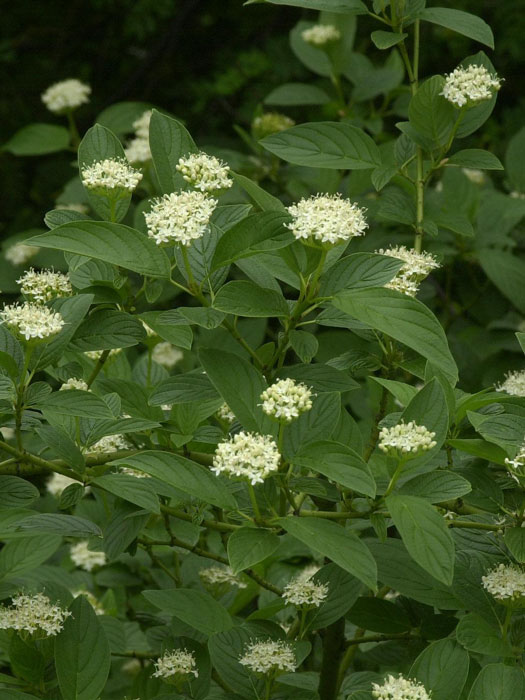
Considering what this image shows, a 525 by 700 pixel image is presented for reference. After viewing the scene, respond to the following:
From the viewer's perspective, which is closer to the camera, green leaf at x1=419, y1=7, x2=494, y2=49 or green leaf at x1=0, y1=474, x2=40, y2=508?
green leaf at x1=0, y1=474, x2=40, y2=508

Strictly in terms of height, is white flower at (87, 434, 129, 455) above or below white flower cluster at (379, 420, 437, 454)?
below

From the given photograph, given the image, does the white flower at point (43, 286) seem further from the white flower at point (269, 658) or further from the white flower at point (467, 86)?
the white flower at point (467, 86)

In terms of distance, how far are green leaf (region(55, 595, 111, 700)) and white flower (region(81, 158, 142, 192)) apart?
1.69 ft

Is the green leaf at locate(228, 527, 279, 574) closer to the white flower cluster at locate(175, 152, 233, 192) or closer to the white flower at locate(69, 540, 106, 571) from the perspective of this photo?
the white flower cluster at locate(175, 152, 233, 192)

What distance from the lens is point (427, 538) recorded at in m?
0.96

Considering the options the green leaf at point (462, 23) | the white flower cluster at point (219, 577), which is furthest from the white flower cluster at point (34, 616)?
the green leaf at point (462, 23)

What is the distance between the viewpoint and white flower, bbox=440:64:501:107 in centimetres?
143

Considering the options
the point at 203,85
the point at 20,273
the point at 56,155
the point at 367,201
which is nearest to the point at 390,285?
the point at 367,201

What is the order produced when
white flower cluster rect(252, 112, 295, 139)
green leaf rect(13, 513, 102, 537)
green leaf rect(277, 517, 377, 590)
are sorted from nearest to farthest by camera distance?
green leaf rect(277, 517, 377, 590) → green leaf rect(13, 513, 102, 537) → white flower cluster rect(252, 112, 295, 139)

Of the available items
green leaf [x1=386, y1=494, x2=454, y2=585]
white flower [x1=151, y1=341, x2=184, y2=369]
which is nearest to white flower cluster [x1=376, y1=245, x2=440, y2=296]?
green leaf [x1=386, y1=494, x2=454, y2=585]

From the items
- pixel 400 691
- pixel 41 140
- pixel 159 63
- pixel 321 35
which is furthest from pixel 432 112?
pixel 159 63

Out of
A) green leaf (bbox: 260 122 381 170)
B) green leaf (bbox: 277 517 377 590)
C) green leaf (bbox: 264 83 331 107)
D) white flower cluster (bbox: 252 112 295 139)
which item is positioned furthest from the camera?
green leaf (bbox: 264 83 331 107)

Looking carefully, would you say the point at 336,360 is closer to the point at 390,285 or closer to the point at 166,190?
the point at 390,285

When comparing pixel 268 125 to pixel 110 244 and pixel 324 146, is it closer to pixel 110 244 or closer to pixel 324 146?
pixel 324 146
